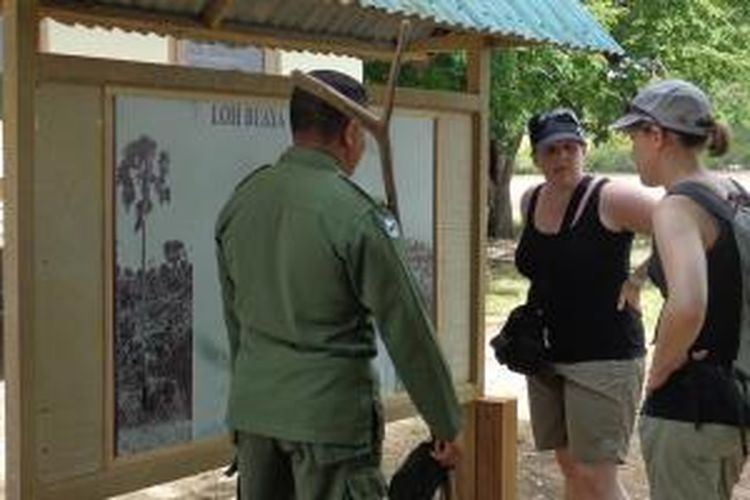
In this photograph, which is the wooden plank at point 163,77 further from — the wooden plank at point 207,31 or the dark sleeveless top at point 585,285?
the dark sleeveless top at point 585,285

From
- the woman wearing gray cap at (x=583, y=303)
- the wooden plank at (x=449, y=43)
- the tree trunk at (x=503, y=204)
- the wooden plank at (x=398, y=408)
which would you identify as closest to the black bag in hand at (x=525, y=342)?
the woman wearing gray cap at (x=583, y=303)

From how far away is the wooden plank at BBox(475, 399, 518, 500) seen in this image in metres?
5.58

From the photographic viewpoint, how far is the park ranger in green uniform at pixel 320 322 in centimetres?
324

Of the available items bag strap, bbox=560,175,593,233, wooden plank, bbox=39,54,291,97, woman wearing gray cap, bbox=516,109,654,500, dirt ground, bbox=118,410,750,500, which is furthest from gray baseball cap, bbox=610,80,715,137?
dirt ground, bbox=118,410,750,500

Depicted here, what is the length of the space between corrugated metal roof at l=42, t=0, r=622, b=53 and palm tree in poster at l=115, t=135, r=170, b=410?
70 cm

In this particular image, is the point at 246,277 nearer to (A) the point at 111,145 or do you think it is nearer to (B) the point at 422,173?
(A) the point at 111,145

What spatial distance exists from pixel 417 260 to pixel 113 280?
1.70m

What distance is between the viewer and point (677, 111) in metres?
3.70

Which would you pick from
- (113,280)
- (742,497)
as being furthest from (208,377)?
(742,497)

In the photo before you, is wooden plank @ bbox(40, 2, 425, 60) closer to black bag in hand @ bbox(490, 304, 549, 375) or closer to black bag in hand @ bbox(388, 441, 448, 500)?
black bag in hand @ bbox(490, 304, 549, 375)

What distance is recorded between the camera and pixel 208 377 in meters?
4.39

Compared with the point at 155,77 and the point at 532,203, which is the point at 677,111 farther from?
the point at 155,77

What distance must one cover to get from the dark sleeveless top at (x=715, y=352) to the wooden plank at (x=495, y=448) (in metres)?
1.97

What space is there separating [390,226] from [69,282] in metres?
1.14
